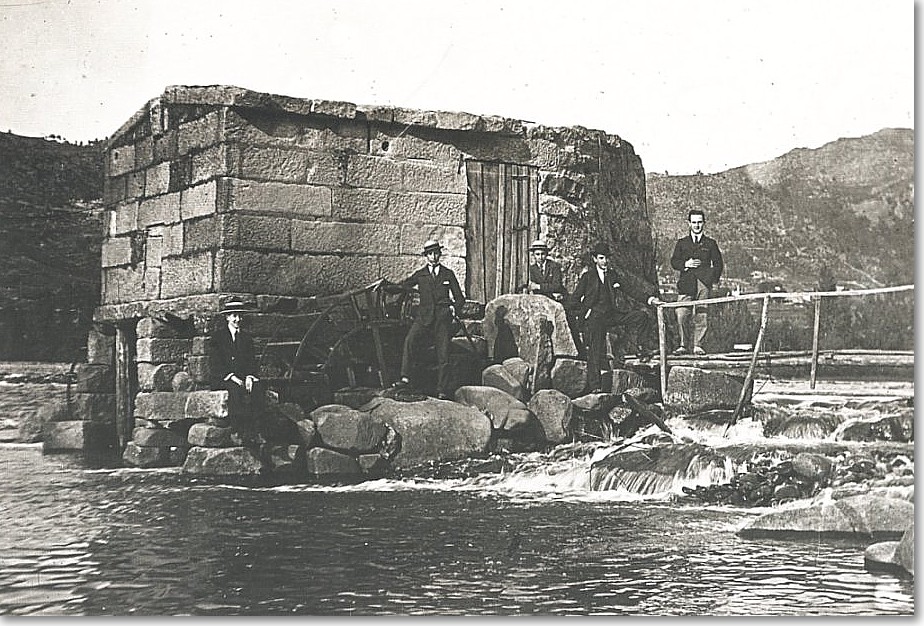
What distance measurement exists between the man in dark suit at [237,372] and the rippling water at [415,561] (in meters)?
0.53

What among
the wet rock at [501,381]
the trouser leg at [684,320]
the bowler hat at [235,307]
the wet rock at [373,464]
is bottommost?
the wet rock at [373,464]

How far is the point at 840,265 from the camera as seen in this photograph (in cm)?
491

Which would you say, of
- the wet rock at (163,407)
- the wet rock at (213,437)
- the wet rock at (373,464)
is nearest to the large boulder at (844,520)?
the wet rock at (373,464)

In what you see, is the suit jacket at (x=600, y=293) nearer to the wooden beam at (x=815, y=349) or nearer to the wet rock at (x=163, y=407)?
the wooden beam at (x=815, y=349)

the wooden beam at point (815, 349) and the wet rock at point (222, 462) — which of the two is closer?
the wooden beam at point (815, 349)

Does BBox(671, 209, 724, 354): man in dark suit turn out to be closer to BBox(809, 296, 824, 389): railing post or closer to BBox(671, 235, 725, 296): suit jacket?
BBox(671, 235, 725, 296): suit jacket

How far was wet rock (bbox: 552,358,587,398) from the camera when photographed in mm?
5410

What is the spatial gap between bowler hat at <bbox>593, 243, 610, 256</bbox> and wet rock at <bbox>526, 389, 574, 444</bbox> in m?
0.76

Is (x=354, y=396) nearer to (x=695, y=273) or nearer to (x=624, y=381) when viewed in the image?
(x=624, y=381)

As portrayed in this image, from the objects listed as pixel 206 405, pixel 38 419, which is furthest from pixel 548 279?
pixel 38 419

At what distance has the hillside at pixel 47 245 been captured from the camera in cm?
528

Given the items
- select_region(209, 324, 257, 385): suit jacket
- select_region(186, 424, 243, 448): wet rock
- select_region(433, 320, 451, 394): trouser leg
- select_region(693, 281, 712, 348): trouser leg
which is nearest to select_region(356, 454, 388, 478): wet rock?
select_region(433, 320, 451, 394): trouser leg

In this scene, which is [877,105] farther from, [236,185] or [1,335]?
[1,335]

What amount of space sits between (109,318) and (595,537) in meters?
2.95
